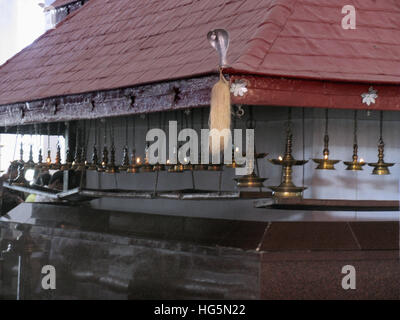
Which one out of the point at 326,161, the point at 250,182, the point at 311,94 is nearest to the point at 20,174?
the point at 250,182

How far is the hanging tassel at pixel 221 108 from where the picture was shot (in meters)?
3.87

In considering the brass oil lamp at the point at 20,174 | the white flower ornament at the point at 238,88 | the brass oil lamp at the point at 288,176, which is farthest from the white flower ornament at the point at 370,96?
the brass oil lamp at the point at 20,174

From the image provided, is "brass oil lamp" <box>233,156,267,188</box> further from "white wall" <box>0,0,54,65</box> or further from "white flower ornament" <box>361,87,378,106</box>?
"white wall" <box>0,0,54,65</box>

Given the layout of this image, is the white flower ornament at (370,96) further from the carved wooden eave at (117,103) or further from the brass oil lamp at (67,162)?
the brass oil lamp at (67,162)

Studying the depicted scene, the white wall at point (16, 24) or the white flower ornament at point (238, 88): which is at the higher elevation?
the white wall at point (16, 24)

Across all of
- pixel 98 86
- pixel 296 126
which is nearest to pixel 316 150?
pixel 296 126

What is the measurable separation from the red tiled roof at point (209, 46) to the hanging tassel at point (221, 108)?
0.14 m

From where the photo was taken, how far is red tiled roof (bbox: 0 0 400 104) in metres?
4.14

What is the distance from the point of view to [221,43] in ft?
13.0

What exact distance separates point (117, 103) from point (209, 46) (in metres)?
0.84

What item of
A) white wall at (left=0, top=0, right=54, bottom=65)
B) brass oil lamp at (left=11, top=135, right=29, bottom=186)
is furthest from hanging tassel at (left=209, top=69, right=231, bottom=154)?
white wall at (left=0, top=0, right=54, bottom=65)

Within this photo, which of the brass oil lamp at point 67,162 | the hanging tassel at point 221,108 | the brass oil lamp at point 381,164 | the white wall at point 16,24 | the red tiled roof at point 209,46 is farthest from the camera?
the white wall at point 16,24

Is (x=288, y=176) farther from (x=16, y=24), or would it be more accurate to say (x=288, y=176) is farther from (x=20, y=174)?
(x=16, y=24)
